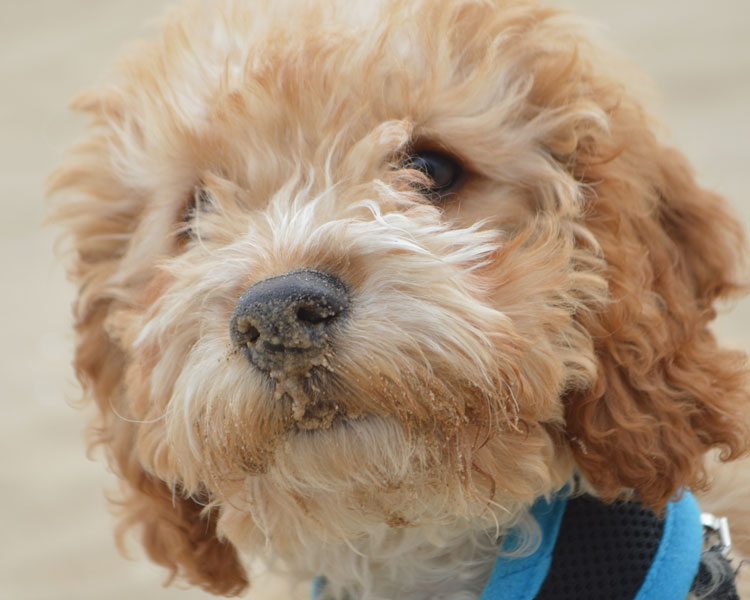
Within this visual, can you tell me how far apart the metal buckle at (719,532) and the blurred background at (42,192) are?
851mm

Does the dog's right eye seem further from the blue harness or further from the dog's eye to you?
the blue harness

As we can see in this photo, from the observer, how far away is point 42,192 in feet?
25.2

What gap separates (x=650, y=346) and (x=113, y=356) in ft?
4.10

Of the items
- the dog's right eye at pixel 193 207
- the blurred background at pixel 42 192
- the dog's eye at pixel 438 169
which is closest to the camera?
the dog's eye at pixel 438 169

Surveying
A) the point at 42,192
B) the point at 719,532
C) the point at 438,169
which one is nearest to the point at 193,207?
the point at 438,169

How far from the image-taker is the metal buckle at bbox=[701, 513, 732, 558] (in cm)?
257

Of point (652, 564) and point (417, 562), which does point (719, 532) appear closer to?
point (652, 564)

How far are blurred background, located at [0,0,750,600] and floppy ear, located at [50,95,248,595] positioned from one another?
281mm

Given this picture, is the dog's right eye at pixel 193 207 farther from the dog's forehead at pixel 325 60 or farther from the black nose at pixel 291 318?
the black nose at pixel 291 318

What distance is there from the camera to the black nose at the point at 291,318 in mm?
2049

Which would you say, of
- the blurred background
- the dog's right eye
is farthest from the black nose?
the blurred background

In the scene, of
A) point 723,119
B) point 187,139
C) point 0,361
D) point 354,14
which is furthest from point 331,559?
point 723,119

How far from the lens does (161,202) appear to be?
9.05 feet

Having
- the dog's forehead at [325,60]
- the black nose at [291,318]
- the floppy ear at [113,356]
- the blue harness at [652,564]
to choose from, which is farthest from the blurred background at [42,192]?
the black nose at [291,318]
